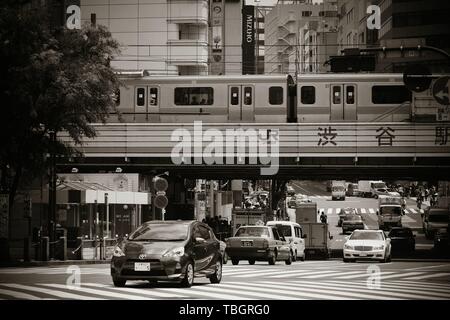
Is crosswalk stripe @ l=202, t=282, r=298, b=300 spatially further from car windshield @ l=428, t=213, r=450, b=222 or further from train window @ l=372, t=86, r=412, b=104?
car windshield @ l=428, t=213, r=450, b=222

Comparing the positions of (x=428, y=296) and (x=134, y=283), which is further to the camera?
(x=134, y=283)

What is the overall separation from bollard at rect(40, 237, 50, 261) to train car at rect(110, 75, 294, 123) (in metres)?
15.3

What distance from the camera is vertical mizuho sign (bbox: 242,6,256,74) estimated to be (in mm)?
81438

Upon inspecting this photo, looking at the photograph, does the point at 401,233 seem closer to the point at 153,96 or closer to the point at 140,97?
the point at 153,96

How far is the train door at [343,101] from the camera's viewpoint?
4622 centimetres

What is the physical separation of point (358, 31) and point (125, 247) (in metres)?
114

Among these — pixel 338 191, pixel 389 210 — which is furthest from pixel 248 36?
pixel 338 191

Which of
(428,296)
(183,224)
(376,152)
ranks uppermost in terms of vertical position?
(376,152)

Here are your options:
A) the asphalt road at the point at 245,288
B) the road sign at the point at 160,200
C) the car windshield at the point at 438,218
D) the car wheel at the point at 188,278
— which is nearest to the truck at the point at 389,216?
the car windshield at the point at 438,218

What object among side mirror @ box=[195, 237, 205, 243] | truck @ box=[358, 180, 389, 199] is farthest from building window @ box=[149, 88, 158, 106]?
truck @ box=[358, 180, 389, 199]

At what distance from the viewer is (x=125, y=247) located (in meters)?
18.4

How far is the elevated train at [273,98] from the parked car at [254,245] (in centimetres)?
1390
